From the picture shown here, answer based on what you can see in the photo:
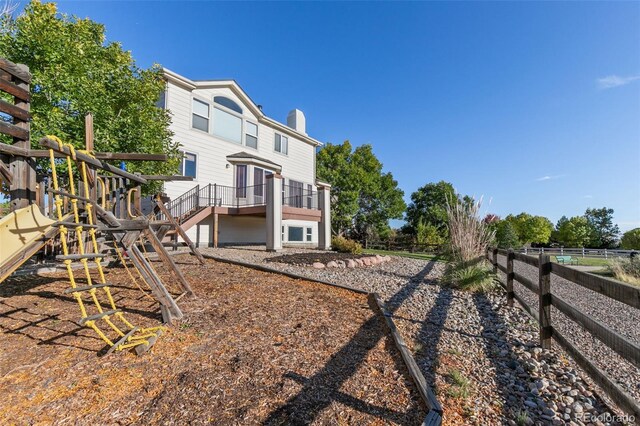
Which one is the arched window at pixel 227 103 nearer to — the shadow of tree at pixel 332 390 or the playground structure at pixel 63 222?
the playground structure at pixel 63 222

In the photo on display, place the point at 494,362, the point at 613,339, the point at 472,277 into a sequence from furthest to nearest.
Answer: the point at 472,277
the point at 494,362
the point at 613,339

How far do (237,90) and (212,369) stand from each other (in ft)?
44.8

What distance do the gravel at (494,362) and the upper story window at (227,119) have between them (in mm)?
11101

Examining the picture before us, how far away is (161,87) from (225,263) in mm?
5674

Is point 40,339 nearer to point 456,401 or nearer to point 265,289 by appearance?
point 265,289

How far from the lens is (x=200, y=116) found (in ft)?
40.7

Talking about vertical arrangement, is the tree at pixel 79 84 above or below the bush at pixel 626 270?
above

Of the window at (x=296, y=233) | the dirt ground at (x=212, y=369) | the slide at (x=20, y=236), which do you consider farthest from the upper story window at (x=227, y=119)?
the slide at (x=20, y=236)

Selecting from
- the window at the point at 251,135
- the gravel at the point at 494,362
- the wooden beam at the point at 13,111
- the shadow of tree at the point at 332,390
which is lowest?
the gravel at the point at 494,362

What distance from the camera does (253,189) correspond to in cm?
1369

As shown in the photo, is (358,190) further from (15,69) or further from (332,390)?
(332,390)

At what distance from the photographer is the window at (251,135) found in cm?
1444

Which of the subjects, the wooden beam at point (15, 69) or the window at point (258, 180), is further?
the window at point (258, 180)

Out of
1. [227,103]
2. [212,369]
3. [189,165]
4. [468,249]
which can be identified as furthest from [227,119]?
[212,369]
